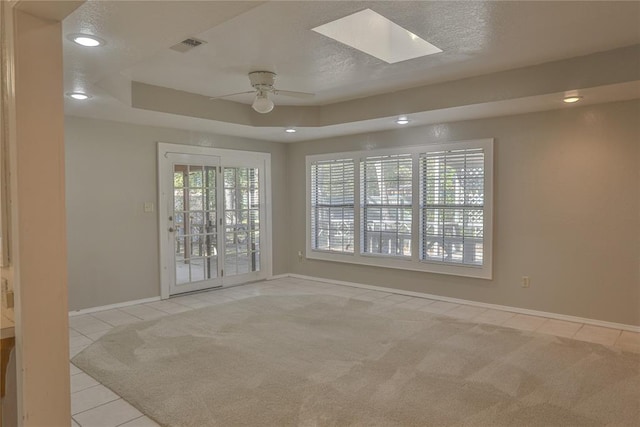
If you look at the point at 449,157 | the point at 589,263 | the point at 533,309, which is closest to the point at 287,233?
the point at 449,157

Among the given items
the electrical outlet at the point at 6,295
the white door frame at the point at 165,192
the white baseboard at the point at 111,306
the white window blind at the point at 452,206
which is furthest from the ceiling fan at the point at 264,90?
the white baseboard at the point at 111,306

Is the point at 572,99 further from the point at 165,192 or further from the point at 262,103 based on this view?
the point at 165,192

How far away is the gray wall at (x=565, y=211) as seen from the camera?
412 centimetres

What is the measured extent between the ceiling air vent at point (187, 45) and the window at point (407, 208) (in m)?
3.14

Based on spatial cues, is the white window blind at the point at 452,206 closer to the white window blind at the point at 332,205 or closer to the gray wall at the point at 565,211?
the gray wall at the point at 565,211

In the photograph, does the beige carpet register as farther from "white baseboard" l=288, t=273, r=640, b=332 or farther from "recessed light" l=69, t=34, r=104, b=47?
"recessed light" l=69, t=34, r=104, b=47

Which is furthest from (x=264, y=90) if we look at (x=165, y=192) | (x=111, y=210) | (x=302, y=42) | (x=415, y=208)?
(x=415, y=208)

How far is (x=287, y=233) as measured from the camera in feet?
23.2

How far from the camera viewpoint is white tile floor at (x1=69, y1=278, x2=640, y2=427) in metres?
2.59

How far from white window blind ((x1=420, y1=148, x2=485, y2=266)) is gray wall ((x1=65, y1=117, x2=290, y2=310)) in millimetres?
3257

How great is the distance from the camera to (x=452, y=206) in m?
5.16

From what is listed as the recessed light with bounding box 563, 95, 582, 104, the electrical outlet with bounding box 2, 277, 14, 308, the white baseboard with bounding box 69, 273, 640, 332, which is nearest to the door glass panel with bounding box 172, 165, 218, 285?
the white baseboard with bounding box 69, 273, 640, 332

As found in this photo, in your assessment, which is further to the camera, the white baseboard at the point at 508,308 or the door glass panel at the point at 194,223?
the door glass panel at the point at 194,223

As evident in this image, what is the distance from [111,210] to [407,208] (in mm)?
3687
